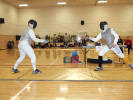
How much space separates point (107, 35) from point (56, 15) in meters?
13.1

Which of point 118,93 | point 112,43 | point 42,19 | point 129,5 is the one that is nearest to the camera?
point 118,93

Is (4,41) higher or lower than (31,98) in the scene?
higher

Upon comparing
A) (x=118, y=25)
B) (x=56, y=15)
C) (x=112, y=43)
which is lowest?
(x=112, y=43)

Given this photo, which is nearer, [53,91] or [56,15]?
[53,91]

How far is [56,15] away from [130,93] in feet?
49.3

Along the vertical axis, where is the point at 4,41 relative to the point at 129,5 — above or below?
below

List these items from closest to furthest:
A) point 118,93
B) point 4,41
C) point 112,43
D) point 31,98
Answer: point 31,98 < point 118,93 < point 112,43 < point 4,41

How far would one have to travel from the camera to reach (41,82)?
10.5ft

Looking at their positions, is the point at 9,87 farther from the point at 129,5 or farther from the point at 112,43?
the point at 129,5

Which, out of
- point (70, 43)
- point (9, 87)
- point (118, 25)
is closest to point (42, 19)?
point (70, 43)

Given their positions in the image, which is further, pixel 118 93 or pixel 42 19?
pixel 42 19

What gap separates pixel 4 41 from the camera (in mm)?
13984

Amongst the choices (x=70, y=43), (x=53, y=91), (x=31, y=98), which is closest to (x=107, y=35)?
(x=53, y=91)

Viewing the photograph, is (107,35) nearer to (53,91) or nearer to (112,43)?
(112,43)
